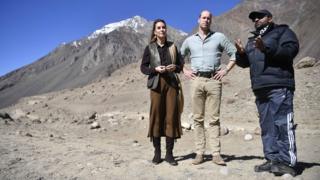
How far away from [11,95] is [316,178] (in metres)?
159

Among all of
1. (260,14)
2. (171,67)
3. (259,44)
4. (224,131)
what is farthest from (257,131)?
(259,44)

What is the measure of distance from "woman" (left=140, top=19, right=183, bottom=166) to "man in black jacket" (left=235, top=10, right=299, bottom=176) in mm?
1094

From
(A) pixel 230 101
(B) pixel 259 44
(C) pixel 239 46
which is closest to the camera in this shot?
(B) pixel 259 44

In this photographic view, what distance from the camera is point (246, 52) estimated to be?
5906 millimetres

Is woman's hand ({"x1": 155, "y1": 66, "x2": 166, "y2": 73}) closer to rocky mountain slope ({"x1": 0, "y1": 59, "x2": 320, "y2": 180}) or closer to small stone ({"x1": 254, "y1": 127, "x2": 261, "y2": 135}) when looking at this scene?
rocky mountain slope ({"x1": 0, "y1": 59, "x2": 320, "y2": 180})

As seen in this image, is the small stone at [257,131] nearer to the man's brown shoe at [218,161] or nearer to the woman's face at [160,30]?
the man's brown shoe at [218,161]

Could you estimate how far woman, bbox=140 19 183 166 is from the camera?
20.8 ft

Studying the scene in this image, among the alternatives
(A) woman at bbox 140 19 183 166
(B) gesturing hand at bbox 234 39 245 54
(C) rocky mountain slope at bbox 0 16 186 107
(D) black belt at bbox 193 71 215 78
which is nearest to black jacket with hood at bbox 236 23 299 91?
(B) gesturing hand at bbox 234 39 245 54

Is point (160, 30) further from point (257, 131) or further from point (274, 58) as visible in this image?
point (257, 131)

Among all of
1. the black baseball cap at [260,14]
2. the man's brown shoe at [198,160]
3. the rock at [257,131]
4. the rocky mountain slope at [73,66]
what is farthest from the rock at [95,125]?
the rocky mountain slope at [73,66]

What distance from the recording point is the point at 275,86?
18.0 ft

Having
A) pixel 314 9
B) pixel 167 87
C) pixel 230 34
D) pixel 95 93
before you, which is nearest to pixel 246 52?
pixel 167 87

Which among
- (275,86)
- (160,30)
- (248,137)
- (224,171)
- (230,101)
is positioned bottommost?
(224,171)

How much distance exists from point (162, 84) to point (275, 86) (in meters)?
1.62
